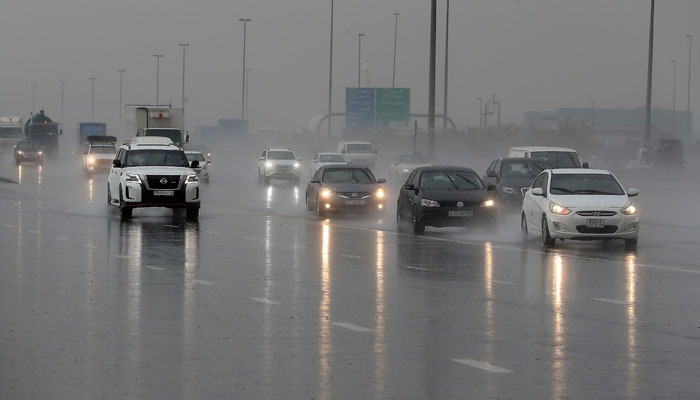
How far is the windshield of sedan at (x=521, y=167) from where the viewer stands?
124 feet

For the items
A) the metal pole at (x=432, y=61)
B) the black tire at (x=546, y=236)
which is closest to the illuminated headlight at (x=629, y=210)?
the black tire at (x=546, y=236)

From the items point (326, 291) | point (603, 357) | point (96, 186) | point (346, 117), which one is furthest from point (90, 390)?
point (346, 117)

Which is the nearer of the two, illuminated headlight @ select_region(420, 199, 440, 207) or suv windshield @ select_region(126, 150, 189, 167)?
illuminated headlight @ select_region(420, 199, 440, 207)

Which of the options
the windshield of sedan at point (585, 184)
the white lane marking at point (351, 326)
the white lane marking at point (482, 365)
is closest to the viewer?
the white lane marking at point (482, 365)

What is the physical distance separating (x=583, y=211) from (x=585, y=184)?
2122mm

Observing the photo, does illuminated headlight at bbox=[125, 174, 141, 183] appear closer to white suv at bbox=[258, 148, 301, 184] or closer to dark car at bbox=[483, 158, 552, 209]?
dark car at bbox=[483, 158, 552, 209]

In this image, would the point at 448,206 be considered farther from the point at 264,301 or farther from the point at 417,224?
the point at 264,301

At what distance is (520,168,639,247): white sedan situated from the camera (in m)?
25.7

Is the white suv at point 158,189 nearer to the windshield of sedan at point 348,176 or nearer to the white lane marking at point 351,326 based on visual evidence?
the windshield of sedan at point 348,176

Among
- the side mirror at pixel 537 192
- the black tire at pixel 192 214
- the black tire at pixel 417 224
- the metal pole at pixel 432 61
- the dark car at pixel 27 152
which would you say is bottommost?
the dark car at pixel 27 152

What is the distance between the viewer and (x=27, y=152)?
93500mm

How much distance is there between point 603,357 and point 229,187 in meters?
46.8

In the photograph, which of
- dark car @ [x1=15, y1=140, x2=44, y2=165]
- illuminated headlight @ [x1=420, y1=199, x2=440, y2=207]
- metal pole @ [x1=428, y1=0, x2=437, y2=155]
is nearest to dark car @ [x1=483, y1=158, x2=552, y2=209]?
illuminated headlight @ [x1=420, y1=199, x2=440, y2=207]

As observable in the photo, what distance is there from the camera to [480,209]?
2997 centimetres
